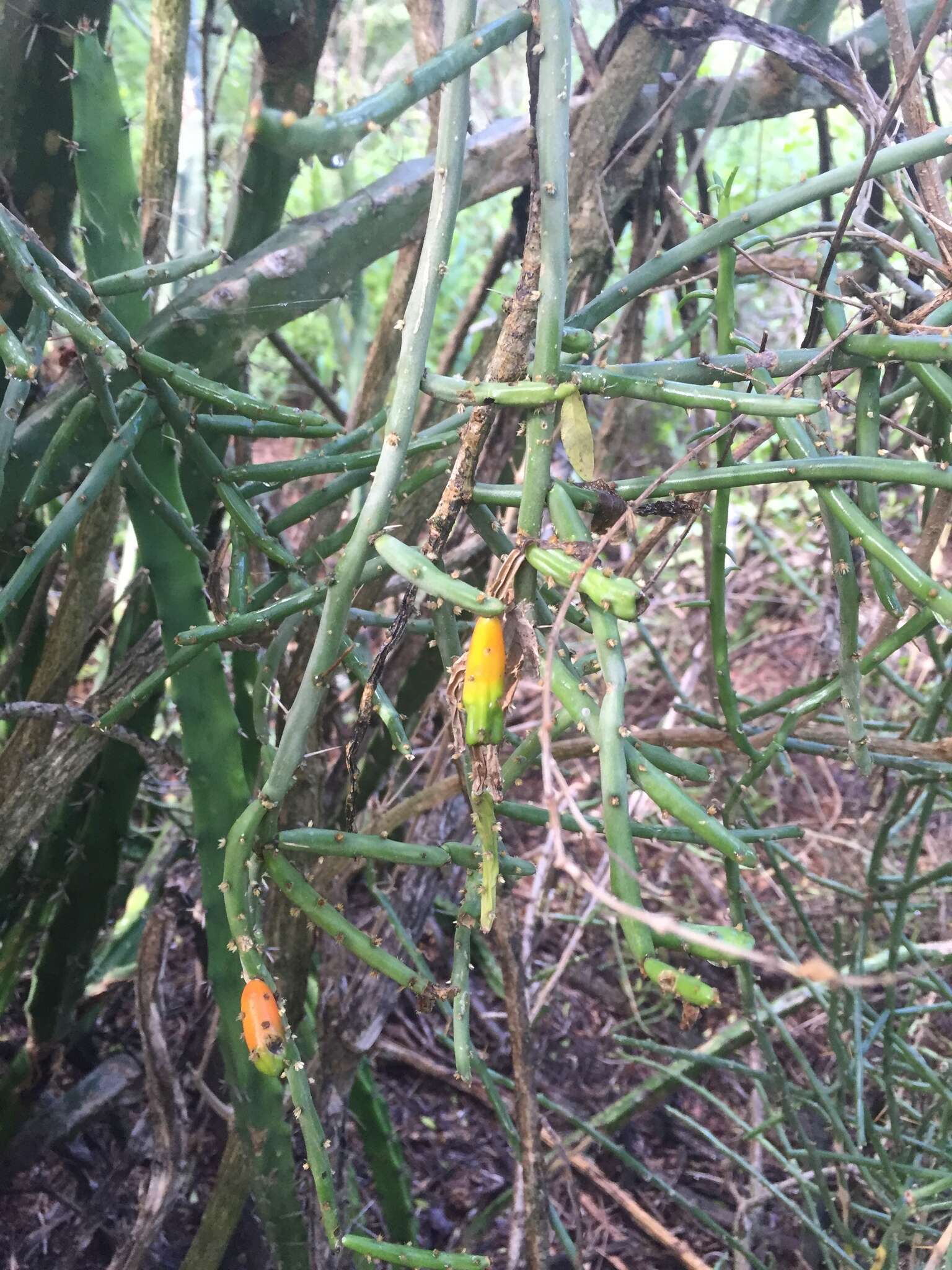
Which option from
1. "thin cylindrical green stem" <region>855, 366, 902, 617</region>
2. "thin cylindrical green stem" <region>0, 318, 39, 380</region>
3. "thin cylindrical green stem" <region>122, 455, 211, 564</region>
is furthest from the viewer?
"thin cylindrical green stem" <region>122, 455, 211, 564</region>

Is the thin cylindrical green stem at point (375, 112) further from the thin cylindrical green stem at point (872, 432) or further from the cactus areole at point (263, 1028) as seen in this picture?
the cactus areole at point (263, 1028)

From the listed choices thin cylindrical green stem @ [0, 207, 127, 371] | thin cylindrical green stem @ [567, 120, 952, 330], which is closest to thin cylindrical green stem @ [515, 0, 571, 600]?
thin cylindrical green stem @ [567, 120, 952, 330]

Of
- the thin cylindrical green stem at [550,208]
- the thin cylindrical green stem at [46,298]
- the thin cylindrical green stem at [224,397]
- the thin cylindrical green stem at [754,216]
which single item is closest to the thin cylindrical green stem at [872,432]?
the thin cylindrical green stem at [754,216]

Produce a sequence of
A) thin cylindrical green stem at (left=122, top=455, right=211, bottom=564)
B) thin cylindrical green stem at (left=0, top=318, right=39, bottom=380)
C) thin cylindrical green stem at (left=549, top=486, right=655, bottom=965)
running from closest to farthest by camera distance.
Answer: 1. thin cylindrical green stem at (left=549, top=486, right=655, bottom=965)
2. thin cylindrical green stem at (left=0, top=318, right=39, bottom=380)
3. thin cylindrical green stem at (left=122, top=455, right=211, bottom=564)

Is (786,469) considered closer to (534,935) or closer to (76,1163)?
(534,935)

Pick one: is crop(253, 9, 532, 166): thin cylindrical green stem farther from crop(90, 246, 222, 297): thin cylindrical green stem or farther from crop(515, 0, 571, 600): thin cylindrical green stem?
crop(90, 246, 222, 297): thin cylindrical green stem

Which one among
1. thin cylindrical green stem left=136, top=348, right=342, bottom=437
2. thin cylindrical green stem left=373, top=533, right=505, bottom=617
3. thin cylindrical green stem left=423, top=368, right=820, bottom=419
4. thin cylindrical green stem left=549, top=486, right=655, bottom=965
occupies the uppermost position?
thin cylindrical green stem left=136, top=348, right=342, bottom=437
